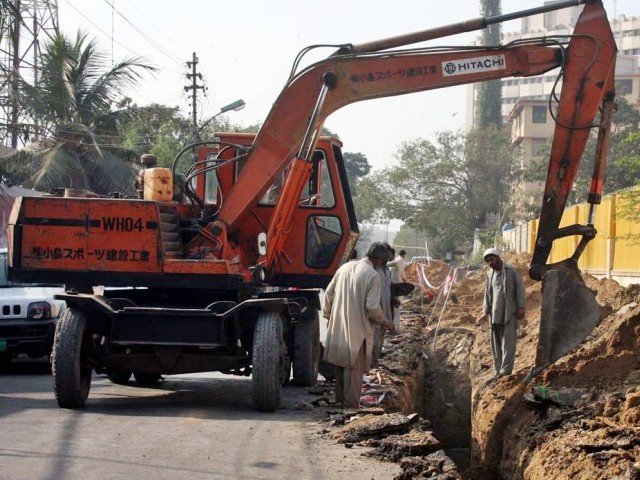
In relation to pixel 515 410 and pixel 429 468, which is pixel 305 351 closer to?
pixel 515 410

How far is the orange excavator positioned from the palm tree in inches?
669

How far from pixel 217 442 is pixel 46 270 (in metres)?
3.30

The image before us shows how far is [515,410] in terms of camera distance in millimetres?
12383

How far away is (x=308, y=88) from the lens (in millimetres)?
12000

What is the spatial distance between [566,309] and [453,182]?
2106 inches

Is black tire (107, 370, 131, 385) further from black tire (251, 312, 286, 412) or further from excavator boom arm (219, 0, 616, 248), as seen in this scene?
black tire (251, 312, 286, 412)

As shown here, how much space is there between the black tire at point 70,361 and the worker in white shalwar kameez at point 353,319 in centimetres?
250

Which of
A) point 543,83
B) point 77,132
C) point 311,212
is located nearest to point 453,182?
point 77,132

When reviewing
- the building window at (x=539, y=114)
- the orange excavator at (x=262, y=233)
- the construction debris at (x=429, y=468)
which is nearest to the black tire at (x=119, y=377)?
the orange excavator at (x=262, y=233)

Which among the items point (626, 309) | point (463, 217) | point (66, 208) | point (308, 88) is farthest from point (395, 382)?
point (463, 217)

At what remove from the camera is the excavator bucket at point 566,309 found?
11695 mm

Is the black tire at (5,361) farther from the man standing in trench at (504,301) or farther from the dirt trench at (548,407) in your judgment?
the man standing in trench at (504,301)

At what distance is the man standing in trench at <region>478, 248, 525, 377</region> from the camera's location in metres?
13.5

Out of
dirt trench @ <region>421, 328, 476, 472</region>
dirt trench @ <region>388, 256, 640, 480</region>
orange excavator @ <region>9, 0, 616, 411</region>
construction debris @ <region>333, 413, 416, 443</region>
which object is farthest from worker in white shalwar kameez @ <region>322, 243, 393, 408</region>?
dirt trench @ <region>421, 328, 476, 472</region>
